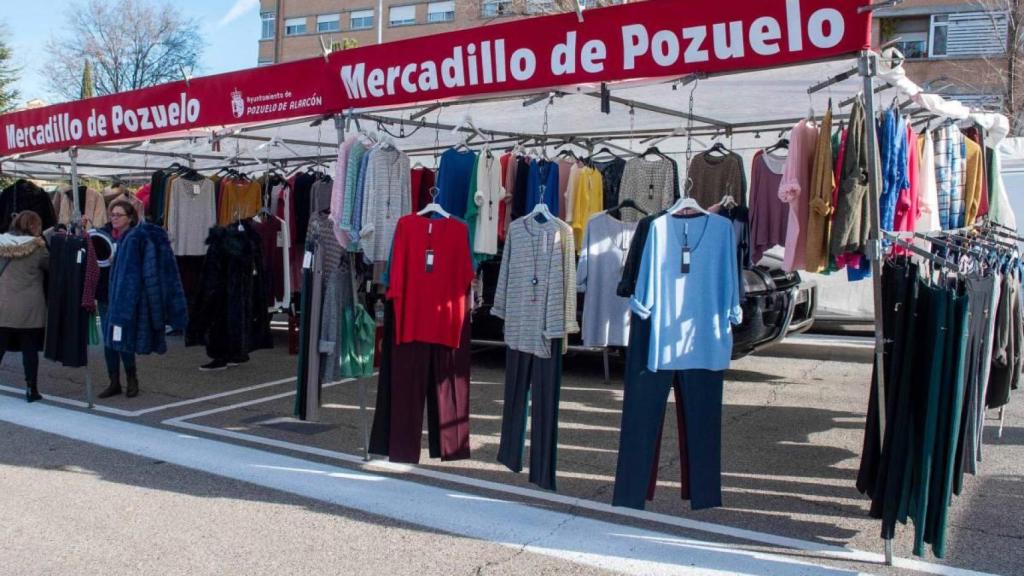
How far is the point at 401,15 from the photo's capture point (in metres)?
38.3

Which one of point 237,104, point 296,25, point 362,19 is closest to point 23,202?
point 237,104

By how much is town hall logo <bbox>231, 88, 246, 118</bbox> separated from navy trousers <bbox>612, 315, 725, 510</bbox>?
3.90m

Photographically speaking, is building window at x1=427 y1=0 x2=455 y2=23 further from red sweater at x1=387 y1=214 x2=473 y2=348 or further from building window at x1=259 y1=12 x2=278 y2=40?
red sweater at x1=387 y1=214 x2=473 y2=348

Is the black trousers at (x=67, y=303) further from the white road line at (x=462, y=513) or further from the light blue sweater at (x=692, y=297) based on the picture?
the light blue sweater at (x=692, y=297)

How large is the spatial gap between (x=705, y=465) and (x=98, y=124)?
6.63m

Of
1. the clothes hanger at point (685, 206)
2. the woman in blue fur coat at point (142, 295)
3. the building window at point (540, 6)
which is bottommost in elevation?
the woman in blue fur coat at point (142, 295)

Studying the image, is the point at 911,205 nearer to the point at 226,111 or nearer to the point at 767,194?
the point at 767,194

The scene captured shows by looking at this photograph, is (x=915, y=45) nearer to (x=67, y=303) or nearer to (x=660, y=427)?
(x=660, y=427)

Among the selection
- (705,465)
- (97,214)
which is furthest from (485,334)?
(97,214)

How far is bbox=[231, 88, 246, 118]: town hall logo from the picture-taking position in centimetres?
678

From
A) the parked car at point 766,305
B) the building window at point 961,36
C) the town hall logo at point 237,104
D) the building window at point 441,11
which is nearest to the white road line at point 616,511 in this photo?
the parked car at point 766,305

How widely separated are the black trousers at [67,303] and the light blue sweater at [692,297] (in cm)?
540

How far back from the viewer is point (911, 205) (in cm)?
500

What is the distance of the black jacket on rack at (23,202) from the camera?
37.9 ft
